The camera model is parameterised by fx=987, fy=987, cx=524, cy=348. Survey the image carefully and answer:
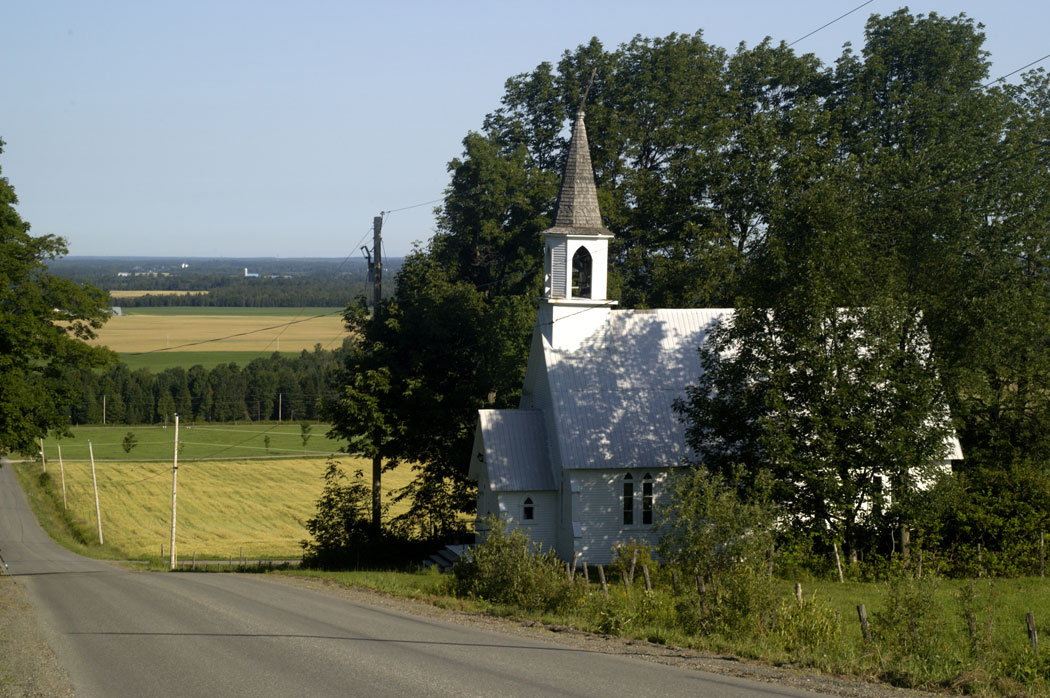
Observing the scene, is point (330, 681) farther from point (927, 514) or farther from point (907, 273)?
point (907, 273)

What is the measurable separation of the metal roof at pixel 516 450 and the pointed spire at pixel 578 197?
19.9 feet

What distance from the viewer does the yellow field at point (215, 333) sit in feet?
463

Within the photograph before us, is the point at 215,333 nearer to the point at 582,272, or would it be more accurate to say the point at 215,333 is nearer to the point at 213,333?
the point at 213,333

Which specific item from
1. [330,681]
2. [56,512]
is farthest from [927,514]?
[56,512]

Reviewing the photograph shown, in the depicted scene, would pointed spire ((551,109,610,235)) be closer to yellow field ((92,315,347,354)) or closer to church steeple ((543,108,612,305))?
church steeple ((543,108,612,305))

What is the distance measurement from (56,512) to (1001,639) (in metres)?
60.0

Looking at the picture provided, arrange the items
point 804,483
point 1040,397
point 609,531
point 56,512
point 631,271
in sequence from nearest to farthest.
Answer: point 804,483, point 609,531, point 1040,397, point 631,271, point 56,512

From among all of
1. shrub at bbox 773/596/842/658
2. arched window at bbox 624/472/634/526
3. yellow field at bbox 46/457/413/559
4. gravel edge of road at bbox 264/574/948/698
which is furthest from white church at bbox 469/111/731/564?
yellow field at bbox 46/457/413/559

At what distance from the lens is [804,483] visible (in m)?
24.2

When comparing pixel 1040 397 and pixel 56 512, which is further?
pixel 56 512

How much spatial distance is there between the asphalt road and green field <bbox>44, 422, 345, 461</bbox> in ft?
212

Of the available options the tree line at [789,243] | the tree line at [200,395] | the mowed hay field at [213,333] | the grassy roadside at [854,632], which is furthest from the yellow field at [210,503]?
the mowed hay field at [213,333]

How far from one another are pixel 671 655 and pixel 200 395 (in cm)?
9915

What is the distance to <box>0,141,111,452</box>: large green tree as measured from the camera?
1238 inches
